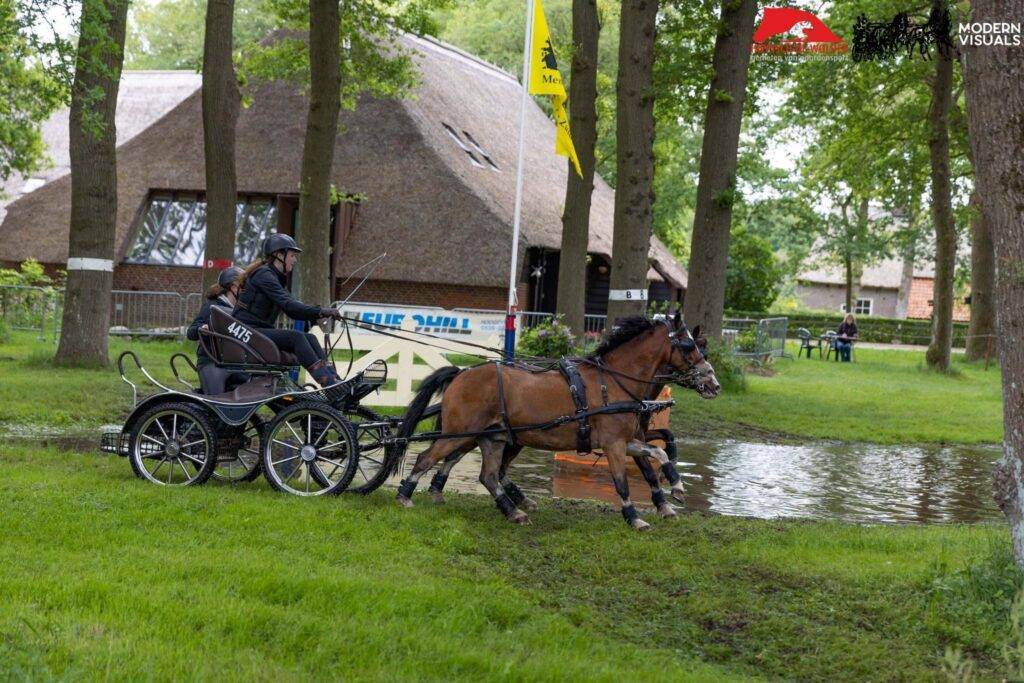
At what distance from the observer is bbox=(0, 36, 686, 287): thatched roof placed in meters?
32.3

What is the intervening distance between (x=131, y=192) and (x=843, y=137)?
68.1 ft

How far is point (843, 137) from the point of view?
1394 inches

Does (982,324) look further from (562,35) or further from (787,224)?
(787,224)

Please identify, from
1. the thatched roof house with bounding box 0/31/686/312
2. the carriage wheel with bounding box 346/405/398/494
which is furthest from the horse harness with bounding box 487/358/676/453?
the thatched roof house with bounding box 0/31/686/312

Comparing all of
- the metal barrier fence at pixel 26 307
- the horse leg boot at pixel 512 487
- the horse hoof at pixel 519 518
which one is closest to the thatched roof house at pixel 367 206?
the metal barrier fence at pixel 26 307

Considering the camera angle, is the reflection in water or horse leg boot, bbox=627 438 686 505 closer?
horse leg boot, bbox=627 438 686 505

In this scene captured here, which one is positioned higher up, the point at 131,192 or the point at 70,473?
the point at 131,192

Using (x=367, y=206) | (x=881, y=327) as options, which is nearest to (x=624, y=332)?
(x=367, y=206)

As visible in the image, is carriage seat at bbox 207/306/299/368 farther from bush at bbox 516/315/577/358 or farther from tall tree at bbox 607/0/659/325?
tall tree at bbox 607/0/659/325

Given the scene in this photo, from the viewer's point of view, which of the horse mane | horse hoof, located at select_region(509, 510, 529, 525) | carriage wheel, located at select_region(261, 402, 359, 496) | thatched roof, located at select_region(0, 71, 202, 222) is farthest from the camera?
thatched roof, located at select_region(0, 71, 202, 222)

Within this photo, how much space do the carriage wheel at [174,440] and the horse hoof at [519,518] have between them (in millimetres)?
2591

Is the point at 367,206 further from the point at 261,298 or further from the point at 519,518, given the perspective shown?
the point at 519,518

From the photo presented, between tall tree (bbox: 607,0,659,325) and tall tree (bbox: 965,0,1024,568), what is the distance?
11448mm

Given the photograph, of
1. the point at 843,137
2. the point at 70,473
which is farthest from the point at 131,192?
the point at 70,473
